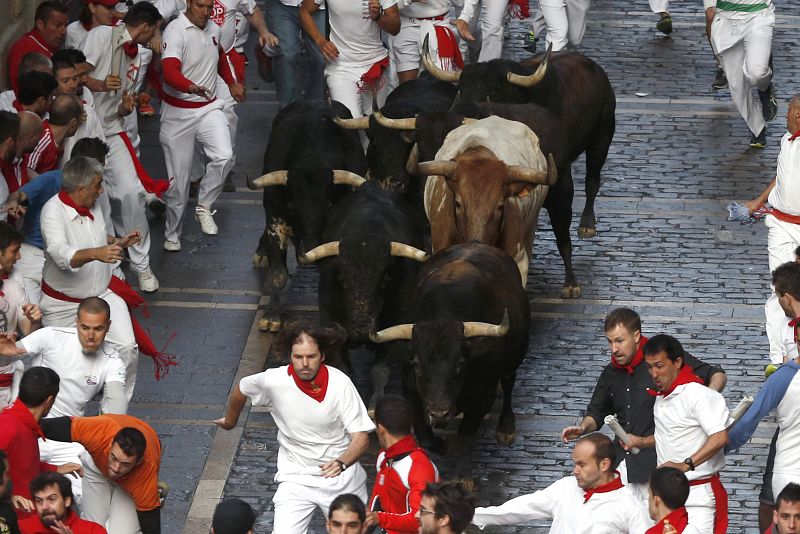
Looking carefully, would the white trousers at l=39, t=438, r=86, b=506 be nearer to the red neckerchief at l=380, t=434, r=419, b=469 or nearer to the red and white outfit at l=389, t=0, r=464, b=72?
the red neckerchief at l=380, t=434, r=419, b=469

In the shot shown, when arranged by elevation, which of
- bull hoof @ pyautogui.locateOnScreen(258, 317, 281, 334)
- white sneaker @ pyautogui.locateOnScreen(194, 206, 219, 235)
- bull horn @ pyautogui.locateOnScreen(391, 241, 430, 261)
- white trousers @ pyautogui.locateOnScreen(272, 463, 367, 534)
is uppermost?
white trousers @ pyautogui.locateOnScreen(272, 463, 367, 534)

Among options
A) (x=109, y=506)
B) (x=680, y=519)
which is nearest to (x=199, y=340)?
(x=109, y=506)

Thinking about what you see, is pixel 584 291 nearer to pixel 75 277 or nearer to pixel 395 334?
pixel 395 334

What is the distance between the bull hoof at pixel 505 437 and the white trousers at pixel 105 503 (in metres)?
3.77

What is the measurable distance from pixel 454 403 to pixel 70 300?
297cm

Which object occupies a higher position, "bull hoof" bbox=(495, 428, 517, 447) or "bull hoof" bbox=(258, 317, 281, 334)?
"bull hoof" bbox=(495, 428, 517, 447)

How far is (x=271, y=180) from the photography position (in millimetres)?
15148

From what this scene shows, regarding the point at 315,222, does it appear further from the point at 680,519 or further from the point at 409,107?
the point at 680,519

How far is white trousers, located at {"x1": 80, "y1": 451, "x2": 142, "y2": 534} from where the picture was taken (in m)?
10.5

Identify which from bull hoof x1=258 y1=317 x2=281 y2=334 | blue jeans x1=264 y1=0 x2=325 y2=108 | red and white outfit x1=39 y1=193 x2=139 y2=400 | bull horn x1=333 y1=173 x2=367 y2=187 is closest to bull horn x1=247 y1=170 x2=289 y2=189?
bull horn x1=333 y1=173 x2=367 y2=187

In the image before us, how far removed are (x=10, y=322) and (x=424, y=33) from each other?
7.25 metres

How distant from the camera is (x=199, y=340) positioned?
14930mm

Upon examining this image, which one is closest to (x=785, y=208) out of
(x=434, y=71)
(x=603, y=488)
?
(x=434, y=71)

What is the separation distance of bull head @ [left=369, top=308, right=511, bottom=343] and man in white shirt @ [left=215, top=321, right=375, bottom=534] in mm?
→ 1764
